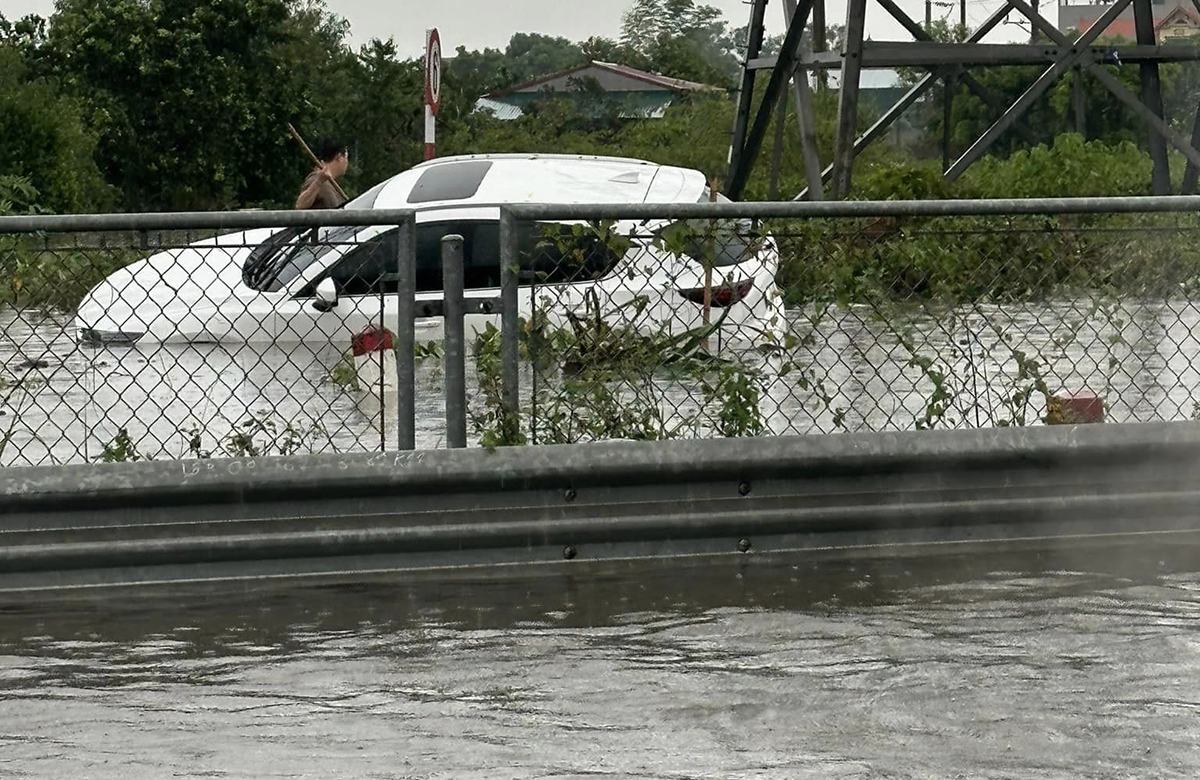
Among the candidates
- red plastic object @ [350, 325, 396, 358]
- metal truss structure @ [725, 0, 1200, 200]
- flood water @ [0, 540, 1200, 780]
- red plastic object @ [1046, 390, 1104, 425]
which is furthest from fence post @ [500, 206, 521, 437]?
metal truss structure @ [725, 0, 1200, 200]

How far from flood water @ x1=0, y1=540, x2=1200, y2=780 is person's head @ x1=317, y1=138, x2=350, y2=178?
9.33 metres

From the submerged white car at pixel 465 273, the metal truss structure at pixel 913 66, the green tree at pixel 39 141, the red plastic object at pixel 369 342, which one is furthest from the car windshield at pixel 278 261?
the green tree at pixel 39 141

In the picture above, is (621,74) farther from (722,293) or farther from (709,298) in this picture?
(709,298)

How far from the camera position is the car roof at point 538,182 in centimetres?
1474

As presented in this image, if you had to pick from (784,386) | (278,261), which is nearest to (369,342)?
(784,386)

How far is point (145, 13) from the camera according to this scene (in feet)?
175

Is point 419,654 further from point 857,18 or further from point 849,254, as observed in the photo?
point 857,18

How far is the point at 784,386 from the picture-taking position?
39.0 feet

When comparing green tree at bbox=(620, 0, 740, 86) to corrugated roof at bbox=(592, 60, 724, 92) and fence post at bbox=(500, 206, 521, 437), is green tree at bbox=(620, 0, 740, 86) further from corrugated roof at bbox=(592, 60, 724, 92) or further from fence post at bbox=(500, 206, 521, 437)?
fence post at bbox=(500, 206, 521, 437)

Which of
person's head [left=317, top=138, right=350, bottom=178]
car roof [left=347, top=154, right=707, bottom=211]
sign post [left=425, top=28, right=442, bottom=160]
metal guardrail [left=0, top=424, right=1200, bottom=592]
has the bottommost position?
metal guardrail [left=0, top=424, right=1200, bottom=592]

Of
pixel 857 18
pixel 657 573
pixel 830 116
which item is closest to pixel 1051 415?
pixel 657 573

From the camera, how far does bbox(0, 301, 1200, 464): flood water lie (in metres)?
7.29

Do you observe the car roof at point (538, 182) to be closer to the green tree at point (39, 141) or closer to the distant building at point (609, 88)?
the green tree at point (39, 141)

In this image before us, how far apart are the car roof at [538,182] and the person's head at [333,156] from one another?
0.41 metres
